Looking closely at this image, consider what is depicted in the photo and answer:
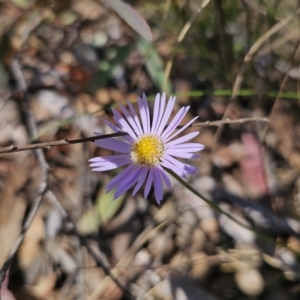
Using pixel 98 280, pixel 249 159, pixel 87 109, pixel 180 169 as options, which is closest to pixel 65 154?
pixel 87 109

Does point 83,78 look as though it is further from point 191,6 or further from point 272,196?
point 272,196

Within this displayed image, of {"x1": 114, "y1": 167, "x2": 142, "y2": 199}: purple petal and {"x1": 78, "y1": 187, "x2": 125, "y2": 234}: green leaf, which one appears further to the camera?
{"x1": 78, "y1": 187, "x2": 125, "y2": 234}: green leaf

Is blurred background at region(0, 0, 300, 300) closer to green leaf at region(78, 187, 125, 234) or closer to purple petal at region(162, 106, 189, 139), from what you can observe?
green leaf at region(78, 187, 125, 234)

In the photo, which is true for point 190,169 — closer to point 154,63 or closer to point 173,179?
point 173,179

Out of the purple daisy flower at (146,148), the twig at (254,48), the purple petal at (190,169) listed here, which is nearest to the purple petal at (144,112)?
the purple daisy flower at (146,148)

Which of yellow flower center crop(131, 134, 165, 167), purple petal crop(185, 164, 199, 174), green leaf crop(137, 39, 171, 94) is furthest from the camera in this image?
green leaf crop(137, 39, 171, 94)

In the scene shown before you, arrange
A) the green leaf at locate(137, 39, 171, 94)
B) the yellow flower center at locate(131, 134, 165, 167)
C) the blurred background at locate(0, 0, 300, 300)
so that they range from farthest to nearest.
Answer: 1. the green leaf at locate(137, 39, 171, 94)
2. the blurred background at locate(0, 0, 300, 300)
3. the yellow flower center at locate(131, 134, 165, 167)

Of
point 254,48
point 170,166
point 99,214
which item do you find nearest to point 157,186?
point 170,166

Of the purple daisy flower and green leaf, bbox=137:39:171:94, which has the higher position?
green leaf, bbox=137:39:171:94

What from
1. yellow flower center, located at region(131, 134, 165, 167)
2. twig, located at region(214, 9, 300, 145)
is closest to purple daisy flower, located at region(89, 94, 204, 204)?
yellow flower center, located at region(131, 134, 165, 167)
